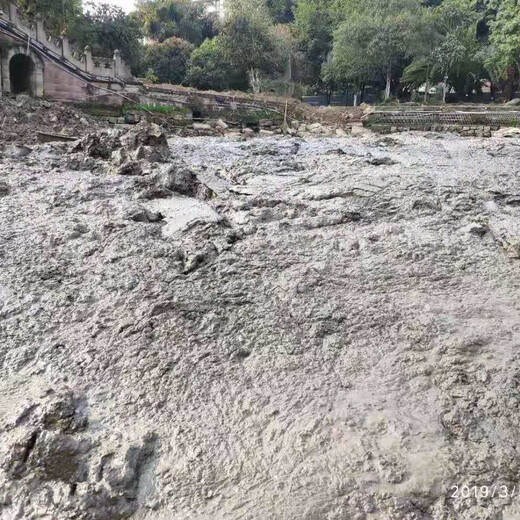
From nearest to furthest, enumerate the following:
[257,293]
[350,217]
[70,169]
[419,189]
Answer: [257,293] → [350,217] → [419,189] → [70,169]

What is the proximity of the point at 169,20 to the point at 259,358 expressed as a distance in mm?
37662

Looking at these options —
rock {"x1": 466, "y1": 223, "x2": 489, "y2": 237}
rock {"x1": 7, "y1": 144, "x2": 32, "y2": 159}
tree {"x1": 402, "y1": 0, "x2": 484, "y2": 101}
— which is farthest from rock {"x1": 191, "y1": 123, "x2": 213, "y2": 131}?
rock {"x1": 466, "y1": 223, "x2": 489, "y2": 237}

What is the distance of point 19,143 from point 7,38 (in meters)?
10.4

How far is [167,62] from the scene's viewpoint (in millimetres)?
30656

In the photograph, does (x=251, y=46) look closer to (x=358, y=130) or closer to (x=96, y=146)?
(x=358, y=130)

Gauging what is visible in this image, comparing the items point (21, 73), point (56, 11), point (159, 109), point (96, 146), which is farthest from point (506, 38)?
point (21, 73)

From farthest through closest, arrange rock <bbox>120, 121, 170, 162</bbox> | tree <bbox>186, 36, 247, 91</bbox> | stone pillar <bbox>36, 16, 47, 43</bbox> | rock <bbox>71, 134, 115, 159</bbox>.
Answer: tree <bbox>186, 36, 247, 91</bbox> → stone pillar <bbox>36, 16, 47, 43</bbox> → rock <bbox>120, 121, 170, 162</bbox> → rock <bbox>71, 134, 115, 159</bbox>

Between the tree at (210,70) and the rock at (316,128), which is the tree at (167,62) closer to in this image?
the tree at (210,70)

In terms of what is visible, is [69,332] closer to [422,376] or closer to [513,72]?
[422,376]

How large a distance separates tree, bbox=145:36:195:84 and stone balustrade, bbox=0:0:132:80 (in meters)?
6.99

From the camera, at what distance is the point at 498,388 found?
3.47 metres

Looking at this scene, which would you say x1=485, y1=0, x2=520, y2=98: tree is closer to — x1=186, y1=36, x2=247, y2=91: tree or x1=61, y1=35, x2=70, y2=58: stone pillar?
x1=186, y1=36, x2=247, y2=91: tree

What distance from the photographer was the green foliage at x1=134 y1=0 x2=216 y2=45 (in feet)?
118

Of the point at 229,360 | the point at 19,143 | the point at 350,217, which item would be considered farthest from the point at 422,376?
the point at 19,143
